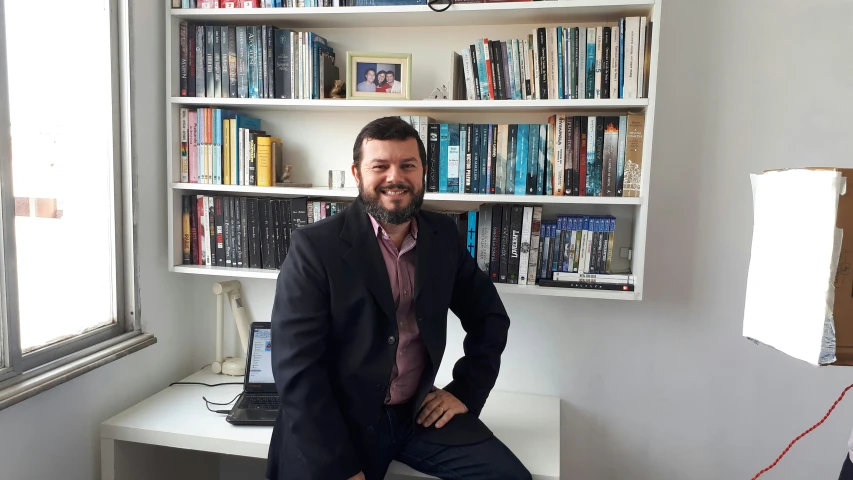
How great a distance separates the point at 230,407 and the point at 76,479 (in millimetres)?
496

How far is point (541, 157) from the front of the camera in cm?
200

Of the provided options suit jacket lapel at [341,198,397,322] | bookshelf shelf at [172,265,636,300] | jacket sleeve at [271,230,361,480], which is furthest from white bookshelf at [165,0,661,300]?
jacket sleeve at [271,230,361,480]

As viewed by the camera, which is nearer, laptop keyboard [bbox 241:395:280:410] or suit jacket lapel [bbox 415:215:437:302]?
suit jacket lapel [bbox 415:215:437:302]

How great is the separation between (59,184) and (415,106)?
114 cm

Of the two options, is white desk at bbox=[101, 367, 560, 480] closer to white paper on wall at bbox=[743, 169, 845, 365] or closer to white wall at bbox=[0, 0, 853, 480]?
white wall at bbox=[0, 0, 853, 480]

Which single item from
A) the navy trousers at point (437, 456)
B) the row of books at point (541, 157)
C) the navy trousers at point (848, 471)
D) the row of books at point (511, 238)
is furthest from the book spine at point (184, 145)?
the navy trousers at point (848, 471)

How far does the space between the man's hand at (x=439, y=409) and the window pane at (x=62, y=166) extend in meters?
1.14

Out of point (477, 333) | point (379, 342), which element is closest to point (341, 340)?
point (379, 342)

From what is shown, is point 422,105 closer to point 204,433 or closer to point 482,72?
point 482,72

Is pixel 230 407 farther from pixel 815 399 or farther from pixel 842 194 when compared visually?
pixel 815 399

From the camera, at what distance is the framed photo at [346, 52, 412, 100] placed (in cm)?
206

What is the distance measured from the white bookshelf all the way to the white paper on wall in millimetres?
749

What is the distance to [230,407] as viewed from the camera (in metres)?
2.07

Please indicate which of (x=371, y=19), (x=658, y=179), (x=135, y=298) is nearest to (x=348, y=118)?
(x=371, y=19)
